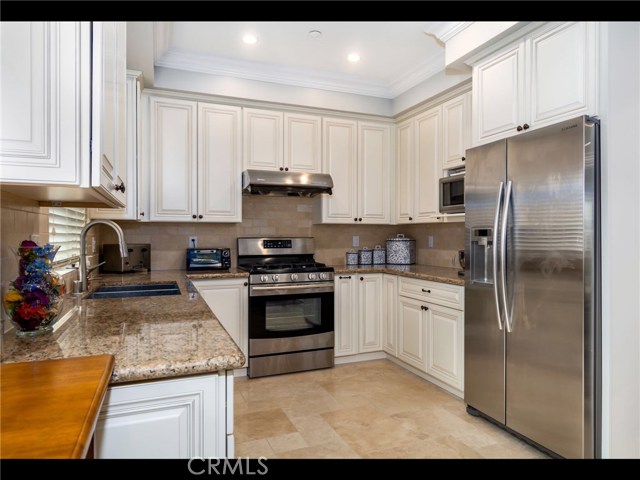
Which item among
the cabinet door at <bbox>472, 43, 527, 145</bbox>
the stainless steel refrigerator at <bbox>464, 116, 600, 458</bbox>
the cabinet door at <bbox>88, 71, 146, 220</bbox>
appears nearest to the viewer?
the stainless steel refrigerator at <bbox>464, 116, 600, 458</bbox>

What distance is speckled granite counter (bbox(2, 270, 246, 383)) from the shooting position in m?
1.06

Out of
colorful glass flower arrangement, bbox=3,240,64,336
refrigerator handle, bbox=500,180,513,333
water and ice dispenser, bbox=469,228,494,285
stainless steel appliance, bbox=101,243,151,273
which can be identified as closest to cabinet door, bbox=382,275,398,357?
water and ice dispenser, bbox=469,228,494,285

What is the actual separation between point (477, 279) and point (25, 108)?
246 centimetres

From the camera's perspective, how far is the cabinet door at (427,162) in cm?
356

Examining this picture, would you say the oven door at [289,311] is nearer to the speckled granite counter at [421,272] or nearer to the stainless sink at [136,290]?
the speckled granite counter at [421,272]

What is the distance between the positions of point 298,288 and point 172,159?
1.58m

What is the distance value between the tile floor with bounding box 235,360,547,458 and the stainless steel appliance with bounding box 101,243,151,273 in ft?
4.33

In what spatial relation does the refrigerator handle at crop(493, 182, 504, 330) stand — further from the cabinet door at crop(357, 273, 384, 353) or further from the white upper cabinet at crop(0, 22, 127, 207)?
the white upper cabinet at crop(0, 22, 127, 207)

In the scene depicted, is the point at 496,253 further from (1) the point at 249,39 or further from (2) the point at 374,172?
(1) the point at 249,39

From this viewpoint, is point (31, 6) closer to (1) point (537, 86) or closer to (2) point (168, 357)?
(2) point (168, 357)

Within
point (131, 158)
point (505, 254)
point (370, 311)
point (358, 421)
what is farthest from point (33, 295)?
point (370, 311)

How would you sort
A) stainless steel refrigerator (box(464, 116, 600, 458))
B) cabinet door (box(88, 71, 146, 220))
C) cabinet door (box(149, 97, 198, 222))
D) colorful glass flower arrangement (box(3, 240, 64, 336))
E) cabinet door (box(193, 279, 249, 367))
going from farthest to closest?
cabinet door (box(149, 97, 198, 222))
cabinet door (box(193, 279, 249, 367))
cabinet door (box(88, 71, 146, 220))
stainless steel refrigerator (box(464, 116, 600, 458))
colorful glass flower arrangement (box(3, 240, 64, 336))

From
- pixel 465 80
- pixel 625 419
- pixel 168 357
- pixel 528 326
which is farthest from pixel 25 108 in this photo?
pixel 465 80

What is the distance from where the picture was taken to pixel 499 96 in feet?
8.34
